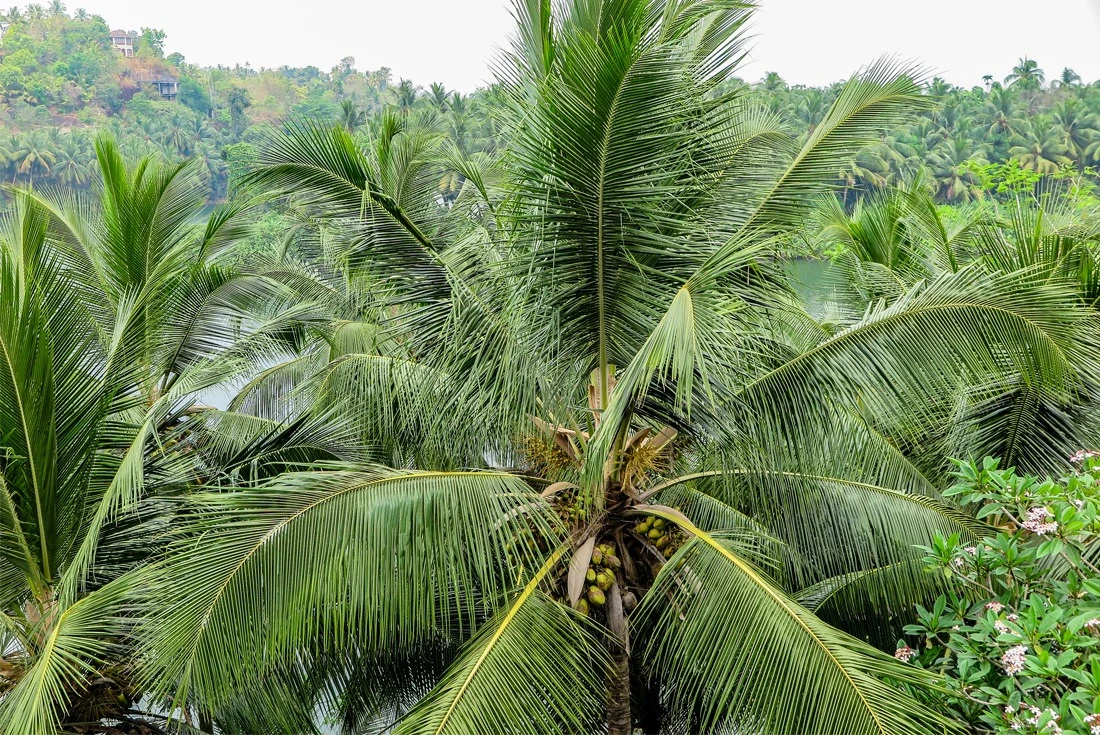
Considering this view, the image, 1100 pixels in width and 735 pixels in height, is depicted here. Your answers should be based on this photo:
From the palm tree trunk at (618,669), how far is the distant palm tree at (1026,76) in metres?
36.1

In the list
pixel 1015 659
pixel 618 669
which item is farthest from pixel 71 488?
pixel 1015 659

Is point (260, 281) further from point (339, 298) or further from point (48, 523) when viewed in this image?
point (48, 523)

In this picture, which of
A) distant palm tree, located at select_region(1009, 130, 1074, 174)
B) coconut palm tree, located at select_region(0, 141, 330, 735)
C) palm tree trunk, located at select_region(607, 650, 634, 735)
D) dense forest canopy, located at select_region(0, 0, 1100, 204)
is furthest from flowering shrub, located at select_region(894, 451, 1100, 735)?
distant palm tree, located at select_region(1009, 130, 1074, 174)

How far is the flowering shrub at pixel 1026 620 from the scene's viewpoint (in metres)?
3.24

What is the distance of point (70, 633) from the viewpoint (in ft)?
12.8

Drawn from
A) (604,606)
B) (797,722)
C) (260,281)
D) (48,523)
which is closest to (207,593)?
(48,523)

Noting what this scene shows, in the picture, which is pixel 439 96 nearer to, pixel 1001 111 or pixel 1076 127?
pixel 1001 111

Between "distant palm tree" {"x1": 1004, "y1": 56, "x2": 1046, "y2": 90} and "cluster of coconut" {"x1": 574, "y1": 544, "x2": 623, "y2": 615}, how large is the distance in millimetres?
35945

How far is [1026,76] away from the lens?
115 ft

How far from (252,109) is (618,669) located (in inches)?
1679

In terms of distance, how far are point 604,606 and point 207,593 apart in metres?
2.00

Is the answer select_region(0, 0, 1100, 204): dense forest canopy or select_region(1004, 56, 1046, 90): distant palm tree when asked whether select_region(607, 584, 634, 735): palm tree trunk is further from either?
select_region(1004, 56, 1046, 90): distant palm tree

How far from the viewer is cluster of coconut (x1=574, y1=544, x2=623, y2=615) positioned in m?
4.66

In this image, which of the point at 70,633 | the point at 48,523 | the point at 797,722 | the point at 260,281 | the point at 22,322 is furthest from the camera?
the point at 260,281
